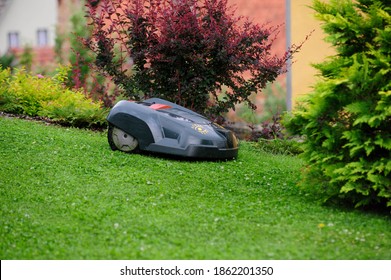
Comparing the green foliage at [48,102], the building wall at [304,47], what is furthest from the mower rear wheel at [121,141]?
the building wall at [304,47]

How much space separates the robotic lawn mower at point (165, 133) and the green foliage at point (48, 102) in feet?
6.00

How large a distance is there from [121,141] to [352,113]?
2952 millimetres

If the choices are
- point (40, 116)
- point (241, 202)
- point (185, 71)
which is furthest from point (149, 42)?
point (241, 202)

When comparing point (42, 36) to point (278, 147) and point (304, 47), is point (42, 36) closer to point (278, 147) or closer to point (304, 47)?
point (304, 47)

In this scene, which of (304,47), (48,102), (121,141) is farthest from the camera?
(304,47)

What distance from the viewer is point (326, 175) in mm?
6512

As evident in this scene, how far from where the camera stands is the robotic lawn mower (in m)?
7.70

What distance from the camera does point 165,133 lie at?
7738 mm

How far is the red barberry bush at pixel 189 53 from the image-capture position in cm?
905

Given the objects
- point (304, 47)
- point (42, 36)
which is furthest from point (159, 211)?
point (42, 36)

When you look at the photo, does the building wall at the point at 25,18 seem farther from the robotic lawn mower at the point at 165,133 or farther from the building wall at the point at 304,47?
the robotic lawn mower at the point at 165,133

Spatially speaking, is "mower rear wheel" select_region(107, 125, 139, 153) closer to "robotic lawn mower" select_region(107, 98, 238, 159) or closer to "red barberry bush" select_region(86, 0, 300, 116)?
"robotic lawn mower" select_region(107, 98, 238, 159)

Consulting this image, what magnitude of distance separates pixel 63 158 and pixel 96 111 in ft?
7.40

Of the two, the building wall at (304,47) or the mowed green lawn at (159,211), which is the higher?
the building wall at (304,47)
